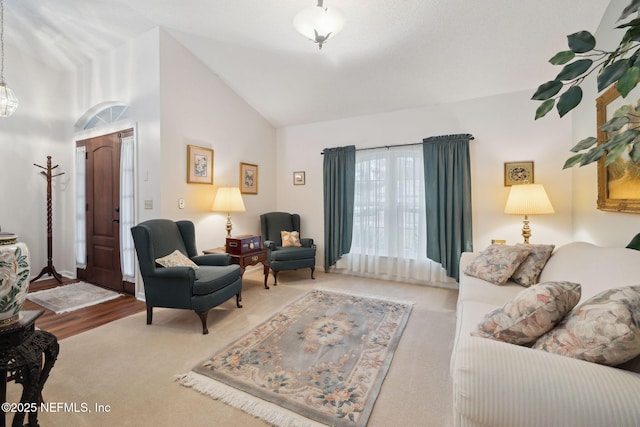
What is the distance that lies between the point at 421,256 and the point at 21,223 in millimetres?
5639

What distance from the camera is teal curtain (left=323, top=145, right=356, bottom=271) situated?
13.9ft

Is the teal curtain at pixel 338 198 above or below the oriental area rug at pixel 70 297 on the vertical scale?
above

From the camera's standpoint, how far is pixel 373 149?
415cm

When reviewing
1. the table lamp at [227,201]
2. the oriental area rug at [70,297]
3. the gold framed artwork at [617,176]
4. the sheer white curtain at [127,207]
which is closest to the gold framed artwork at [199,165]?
the table lamp at [227,201]

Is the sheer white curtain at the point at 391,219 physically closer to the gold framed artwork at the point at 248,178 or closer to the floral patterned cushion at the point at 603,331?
the gold framed artwork at the point at 248,178

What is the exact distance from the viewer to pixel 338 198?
4.32 meters

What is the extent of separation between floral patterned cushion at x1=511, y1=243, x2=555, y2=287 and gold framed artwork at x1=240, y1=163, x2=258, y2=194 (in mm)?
3539

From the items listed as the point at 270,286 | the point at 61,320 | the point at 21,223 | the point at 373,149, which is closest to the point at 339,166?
the point at 373,149

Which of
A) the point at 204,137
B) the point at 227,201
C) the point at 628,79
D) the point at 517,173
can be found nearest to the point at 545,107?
the point at 628,79

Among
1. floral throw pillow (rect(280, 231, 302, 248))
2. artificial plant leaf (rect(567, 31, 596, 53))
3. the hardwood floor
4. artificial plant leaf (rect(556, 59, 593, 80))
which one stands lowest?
the hardwood floor

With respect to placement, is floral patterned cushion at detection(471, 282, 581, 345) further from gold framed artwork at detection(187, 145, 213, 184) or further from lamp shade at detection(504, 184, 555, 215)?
gold framed artwork at detection(187, 145, 213, 184)

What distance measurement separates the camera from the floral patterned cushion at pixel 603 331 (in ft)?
Result: 2.97

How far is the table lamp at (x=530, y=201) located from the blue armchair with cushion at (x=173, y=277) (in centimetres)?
306

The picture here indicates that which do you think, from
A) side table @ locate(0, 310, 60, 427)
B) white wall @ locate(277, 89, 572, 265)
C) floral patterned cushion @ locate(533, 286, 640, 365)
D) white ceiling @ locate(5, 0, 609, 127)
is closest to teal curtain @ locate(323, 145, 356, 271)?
white wall @ locate(277, 89, 572, 265)
